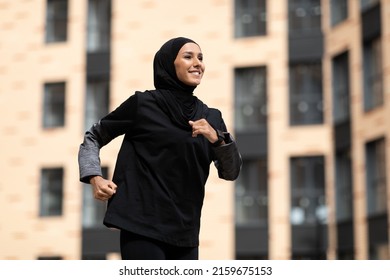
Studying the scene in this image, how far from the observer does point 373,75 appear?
104ft

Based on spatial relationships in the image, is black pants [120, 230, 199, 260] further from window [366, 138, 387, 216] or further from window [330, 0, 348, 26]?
window [330, 0, 348, 26]

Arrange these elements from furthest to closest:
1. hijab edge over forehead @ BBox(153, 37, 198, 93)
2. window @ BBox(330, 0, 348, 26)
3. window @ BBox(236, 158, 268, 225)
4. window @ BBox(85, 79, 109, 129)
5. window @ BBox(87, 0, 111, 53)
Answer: window @ BBox(87, 0, 111, 53) < window @ BBox(85, 79, 109, 129) < window @ BBox(236, 158, 268, 225) < window @ BBox(330, 0, 348, 26) < hijab edge over forehead @ BBox(153, 37, 198, 93)

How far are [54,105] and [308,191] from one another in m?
10.3

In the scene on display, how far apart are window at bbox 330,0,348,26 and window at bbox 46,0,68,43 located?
10.2 meters

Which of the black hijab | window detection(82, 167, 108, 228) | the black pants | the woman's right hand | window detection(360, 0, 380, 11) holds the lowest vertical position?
window detection(82, 167, 108, 228)

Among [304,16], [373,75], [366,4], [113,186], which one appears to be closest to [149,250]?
[113,186]

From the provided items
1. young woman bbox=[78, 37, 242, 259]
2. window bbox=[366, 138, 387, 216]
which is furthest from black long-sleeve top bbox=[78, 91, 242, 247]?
window bbox=[366, 138, 387, 216]

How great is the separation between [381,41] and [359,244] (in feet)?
21.2

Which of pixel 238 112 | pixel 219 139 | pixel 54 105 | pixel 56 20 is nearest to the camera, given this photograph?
pixel 219 139

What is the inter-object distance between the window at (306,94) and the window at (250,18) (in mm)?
1962

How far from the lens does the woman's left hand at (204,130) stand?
14.0ft

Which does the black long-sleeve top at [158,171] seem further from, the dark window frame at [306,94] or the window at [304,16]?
the window at [304,16]

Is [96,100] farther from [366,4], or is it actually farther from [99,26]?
[366,4]

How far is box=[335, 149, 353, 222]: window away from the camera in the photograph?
32469 millimetres
